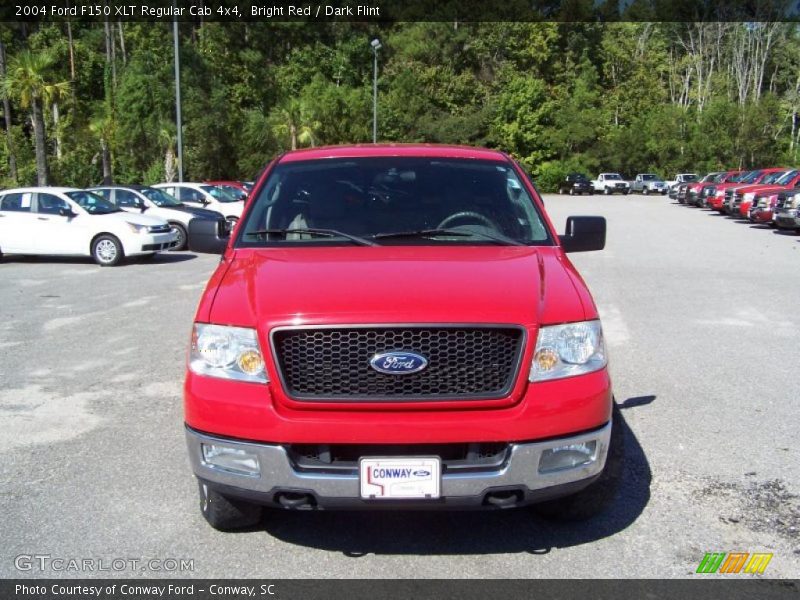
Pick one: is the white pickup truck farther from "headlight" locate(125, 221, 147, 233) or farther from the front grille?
the front grille

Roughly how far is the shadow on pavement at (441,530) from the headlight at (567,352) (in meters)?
0.92

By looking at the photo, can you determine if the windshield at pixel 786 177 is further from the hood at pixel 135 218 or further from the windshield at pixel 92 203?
the windshield at pixel 92 203

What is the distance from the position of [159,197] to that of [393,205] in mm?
16297

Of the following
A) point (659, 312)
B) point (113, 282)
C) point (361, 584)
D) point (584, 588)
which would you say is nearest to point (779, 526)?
point (584, 588)

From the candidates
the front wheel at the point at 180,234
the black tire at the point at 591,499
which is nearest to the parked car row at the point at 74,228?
the front wheel at the point at 180,234

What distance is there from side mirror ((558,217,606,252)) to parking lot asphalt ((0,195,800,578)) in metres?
1.36

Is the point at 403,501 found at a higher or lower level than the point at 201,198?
higher

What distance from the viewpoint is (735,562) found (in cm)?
362

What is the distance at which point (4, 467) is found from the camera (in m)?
4.77

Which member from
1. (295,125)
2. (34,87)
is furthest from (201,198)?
(295,125)

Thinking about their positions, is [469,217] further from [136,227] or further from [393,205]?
[136,227]

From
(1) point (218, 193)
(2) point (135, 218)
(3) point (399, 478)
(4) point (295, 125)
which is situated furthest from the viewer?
(4) point (295, 125)

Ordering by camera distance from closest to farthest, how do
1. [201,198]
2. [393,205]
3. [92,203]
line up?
1. [393,205]
2. [92,203]
3. [201,198]

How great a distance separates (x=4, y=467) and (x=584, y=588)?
3474mm
